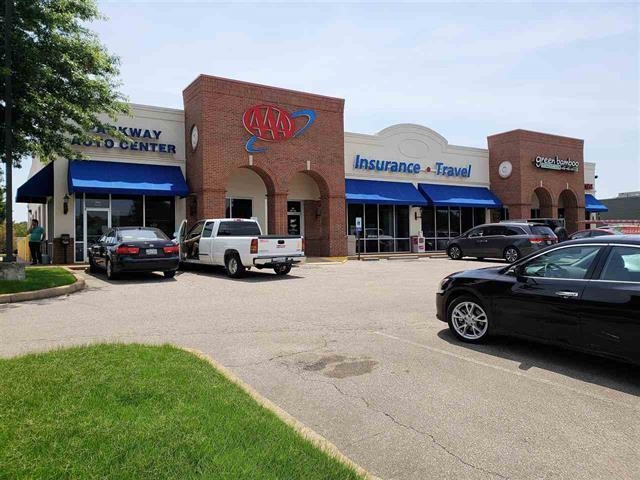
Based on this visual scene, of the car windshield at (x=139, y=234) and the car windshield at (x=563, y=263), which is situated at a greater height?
the car windshield at (x=139, y=234)

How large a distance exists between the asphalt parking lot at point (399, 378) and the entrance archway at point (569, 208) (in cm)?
3061

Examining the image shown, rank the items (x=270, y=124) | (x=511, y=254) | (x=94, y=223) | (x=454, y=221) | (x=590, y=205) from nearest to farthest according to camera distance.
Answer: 1. (x=94, y=223)
2. (x=511, y=254)
3. (x=270, y=124)
4. (x=454, y=221)
5. (x=590, y=205)

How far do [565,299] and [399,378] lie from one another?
2.16 metres

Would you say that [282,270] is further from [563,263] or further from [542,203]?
[542,203]

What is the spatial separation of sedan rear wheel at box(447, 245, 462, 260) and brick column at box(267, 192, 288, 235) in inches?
328

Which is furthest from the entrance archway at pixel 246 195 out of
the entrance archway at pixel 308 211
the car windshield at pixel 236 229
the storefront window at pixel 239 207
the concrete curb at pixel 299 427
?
the concrete curb at pixel 299 427

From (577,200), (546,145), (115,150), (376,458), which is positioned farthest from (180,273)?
(577,200)

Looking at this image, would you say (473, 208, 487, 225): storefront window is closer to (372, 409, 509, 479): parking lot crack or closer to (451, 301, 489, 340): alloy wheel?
(451, 301, 489, 340): alloy wheel

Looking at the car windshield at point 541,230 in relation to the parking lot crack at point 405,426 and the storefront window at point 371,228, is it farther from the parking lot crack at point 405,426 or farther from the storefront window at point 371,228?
the parking lot crack at point 405,426

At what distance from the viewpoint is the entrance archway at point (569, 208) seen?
3588 cm

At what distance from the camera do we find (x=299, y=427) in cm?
377

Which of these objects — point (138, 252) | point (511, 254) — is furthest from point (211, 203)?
point (511, 254)

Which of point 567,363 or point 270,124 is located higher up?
point 270,124

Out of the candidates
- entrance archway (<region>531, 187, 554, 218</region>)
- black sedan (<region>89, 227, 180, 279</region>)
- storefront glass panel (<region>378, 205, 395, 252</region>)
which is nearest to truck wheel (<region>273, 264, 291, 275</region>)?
black sedan (<region>89, 227, 180, 279</region>)
